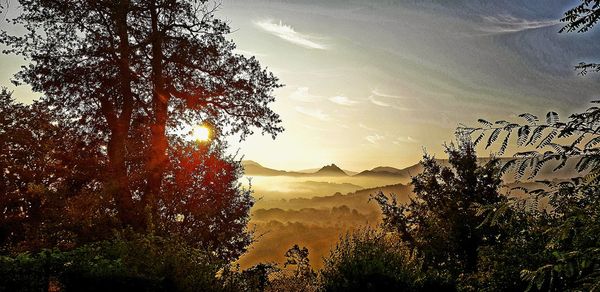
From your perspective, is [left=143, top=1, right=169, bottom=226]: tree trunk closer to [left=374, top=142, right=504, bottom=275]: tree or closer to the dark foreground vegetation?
the dark foreground vegetation

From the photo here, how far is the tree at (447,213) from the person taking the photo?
14.2m

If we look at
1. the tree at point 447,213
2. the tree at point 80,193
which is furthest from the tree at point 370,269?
the tree at point 80,193

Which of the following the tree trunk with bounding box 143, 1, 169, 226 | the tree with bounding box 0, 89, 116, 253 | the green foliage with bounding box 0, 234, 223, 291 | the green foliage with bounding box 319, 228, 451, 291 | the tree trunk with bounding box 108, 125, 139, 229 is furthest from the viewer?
the tree trunk with bounding box 143, 1, 169, 226

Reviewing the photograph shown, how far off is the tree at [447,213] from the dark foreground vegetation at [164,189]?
0.19 feet

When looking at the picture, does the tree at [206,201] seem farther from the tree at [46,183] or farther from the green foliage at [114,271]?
the green foliage at [114,271]

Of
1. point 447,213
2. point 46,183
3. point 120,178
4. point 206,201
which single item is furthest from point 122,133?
point 447,213

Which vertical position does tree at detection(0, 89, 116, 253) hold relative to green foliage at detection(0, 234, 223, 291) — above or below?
above

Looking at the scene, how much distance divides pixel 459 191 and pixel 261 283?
940cm

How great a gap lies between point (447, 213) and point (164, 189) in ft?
34.1

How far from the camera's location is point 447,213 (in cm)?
1521

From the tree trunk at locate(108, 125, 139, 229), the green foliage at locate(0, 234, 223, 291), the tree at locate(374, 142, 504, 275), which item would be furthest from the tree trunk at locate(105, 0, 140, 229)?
the tree at locate(374, 142, 504, 275)

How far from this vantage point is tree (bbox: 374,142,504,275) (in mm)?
14250

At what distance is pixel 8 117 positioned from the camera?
15.2 meters

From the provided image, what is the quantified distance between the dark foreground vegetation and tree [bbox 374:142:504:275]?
59 millimetres
